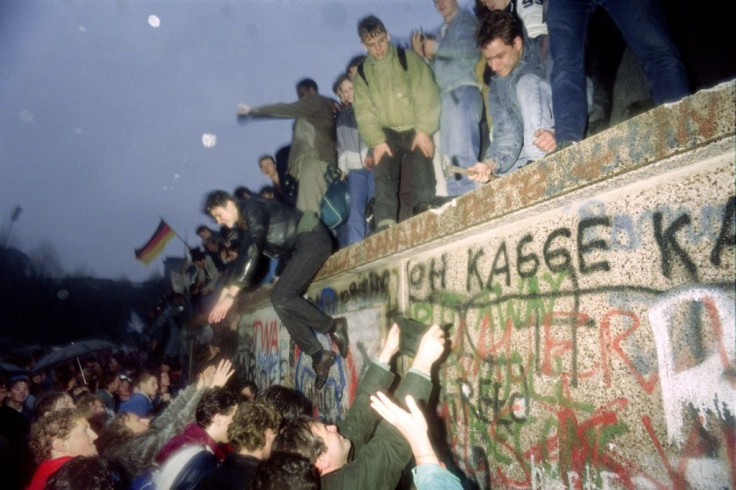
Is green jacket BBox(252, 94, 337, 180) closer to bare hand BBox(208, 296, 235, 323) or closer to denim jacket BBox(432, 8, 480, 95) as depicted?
denim jacket BBox(432, 8, 480, 95)

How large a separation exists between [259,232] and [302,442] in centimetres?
263

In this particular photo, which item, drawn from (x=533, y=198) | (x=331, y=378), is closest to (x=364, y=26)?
(x=533, y=198)

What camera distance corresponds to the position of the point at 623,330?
2027mm

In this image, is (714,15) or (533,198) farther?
(714,15)

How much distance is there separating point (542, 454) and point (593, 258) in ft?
3.75

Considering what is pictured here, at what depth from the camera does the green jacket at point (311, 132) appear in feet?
17.7

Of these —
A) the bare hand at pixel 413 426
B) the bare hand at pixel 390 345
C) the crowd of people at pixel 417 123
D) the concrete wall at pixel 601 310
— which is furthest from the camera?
the bare hand at pixel 390 345

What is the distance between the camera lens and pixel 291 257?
4.78 m

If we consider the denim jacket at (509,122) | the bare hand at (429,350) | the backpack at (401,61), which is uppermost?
the backpack at (401,61)

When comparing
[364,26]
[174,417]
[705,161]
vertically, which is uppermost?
[364,26]

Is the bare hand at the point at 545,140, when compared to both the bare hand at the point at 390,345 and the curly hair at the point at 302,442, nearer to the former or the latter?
the bare hand at the point at 390,345

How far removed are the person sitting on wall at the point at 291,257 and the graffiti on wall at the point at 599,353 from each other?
192 centimetres

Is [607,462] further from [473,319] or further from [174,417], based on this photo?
[174,417]

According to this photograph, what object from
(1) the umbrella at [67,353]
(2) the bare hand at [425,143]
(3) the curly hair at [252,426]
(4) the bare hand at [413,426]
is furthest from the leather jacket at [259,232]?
(1) the umbrella at [67,353]
